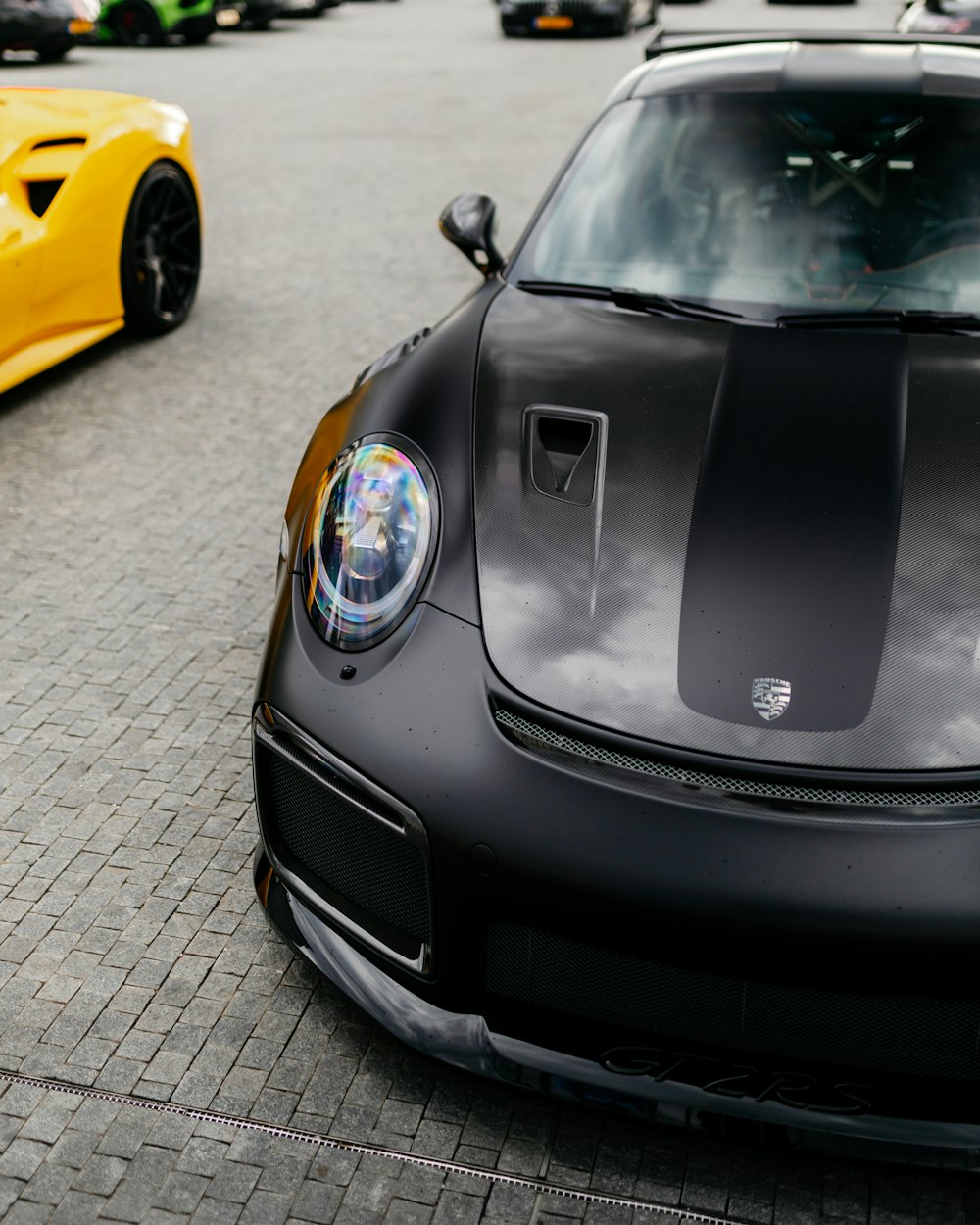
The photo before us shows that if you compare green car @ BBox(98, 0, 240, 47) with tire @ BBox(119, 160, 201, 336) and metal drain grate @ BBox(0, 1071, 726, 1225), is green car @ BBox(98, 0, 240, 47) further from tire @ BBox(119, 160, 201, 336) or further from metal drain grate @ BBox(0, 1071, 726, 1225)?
metal drain grate @ BBox(0, 1071, 726, 1225)

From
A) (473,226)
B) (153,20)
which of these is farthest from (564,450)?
(153,20)

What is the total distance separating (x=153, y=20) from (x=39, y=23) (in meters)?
2.22

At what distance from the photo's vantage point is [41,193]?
5.29 meters

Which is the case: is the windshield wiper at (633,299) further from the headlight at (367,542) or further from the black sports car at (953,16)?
the black sports car at (953,16)

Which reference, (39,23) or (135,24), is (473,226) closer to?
(39,23)

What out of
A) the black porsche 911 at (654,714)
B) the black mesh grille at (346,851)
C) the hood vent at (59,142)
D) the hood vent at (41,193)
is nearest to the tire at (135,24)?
the hood vent at (59,142)

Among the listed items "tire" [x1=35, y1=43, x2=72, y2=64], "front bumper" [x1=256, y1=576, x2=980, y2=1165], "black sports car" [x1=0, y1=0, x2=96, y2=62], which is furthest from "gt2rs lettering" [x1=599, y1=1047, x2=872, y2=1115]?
"tire" [x1=35, y1=43, x2=72, y2=64]

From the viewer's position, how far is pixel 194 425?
215 inches

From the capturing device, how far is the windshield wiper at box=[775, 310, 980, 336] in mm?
2947

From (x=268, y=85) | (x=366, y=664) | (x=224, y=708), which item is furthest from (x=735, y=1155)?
(x=268, y=85)

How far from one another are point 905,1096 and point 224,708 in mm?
2001

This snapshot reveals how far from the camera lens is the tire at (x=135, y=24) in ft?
60.3

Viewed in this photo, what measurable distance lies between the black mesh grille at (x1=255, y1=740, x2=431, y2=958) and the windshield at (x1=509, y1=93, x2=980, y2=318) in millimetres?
1493

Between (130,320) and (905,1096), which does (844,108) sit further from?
(130,320)
